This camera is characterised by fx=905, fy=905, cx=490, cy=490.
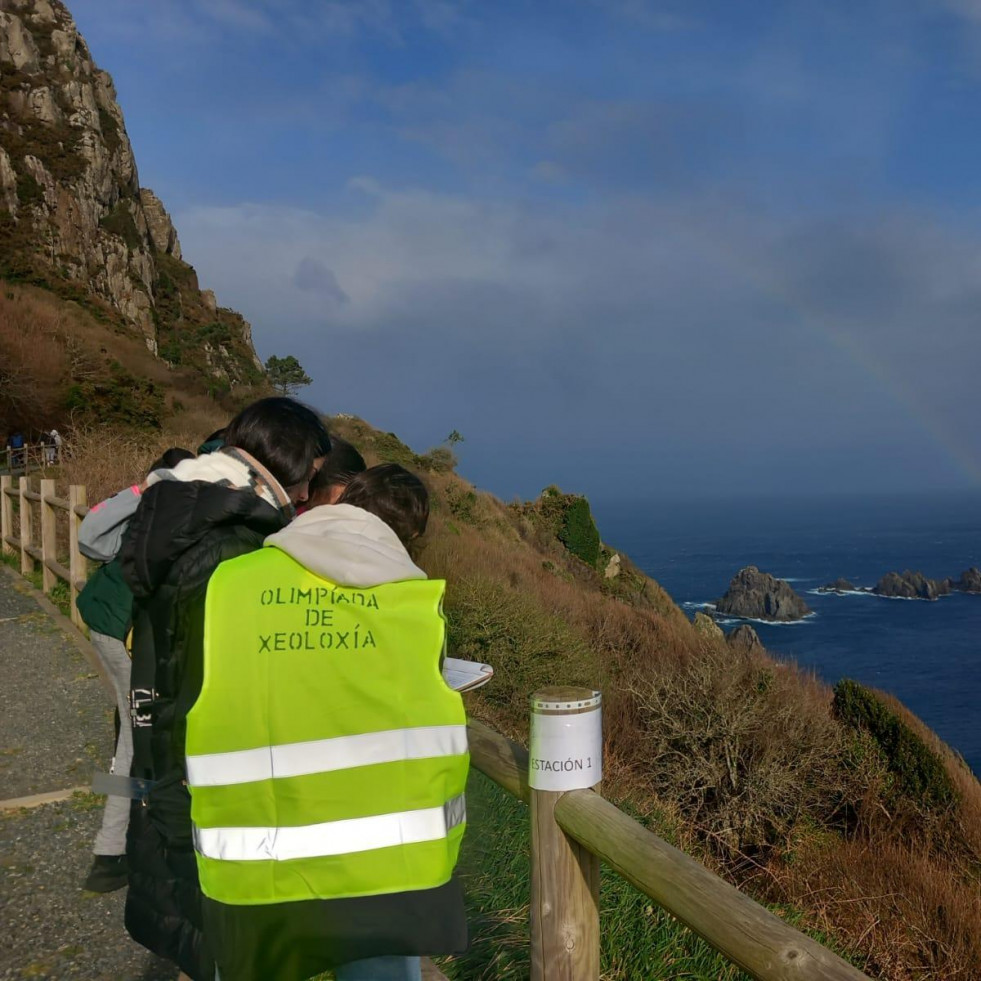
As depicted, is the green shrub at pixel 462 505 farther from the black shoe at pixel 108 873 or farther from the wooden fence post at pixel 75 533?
the black shoe at pixel 108 873

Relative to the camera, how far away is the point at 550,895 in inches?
86.3

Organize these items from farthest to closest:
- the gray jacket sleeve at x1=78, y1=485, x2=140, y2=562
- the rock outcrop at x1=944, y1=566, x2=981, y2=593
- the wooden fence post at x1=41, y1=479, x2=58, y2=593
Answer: the rock outcrop at x1=944, y1=566, x2=981, y2=593
the wooden fence post at x1=41, y1=479, x2=58, y2=593
the gray jacket sleeve at x1=78, y1=485, x2=140, y2=562

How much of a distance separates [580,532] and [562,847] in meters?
32.6

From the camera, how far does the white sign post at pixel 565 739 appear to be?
2057 mm

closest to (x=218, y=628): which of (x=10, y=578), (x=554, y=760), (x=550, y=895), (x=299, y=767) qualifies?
(x=299, y=767)

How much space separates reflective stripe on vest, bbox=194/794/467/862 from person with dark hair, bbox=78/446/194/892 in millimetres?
902

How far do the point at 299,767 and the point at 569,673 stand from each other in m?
11.2

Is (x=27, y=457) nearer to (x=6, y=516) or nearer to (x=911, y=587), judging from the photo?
(x=6, y=516)

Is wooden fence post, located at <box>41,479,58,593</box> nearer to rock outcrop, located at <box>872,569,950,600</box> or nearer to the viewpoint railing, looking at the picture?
the viewpoint railing

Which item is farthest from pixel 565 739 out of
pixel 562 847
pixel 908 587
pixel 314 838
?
pixel 908 587

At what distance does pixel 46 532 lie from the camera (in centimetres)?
973

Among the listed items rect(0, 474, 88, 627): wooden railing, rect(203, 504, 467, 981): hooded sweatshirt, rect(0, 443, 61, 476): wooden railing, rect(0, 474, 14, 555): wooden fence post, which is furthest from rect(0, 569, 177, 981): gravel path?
rect(0, 443, 61, 476): wooden railing

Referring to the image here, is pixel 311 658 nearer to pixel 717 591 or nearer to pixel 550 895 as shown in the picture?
pixel 550 895

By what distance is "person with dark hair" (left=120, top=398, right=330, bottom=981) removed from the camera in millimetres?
1865
